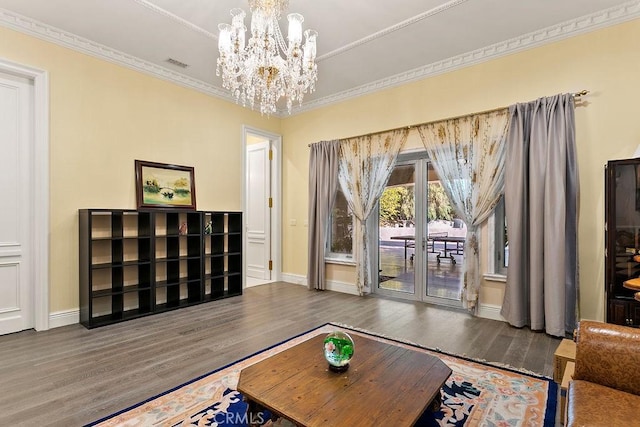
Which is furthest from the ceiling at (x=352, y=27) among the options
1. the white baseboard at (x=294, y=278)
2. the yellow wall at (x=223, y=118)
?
the white baseboard at (x=294, y=278)

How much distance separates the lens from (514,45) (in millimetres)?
3975

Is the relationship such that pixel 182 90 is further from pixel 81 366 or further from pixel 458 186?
pixel 458 186

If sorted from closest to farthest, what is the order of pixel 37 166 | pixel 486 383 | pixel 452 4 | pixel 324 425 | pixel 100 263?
1. pixel 324 425
2. pixel 486 383
3. pixel 452 4
4. pixel 37 166
5. pixel 100 263

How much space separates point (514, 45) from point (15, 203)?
6.14 m

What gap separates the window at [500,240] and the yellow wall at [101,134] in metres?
4.25

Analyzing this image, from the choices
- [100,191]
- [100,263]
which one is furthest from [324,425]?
[100,191]

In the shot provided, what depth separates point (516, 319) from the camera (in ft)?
12.3

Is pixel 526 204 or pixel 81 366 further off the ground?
pixel 526 204

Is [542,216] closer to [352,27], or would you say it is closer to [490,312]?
[490,312]

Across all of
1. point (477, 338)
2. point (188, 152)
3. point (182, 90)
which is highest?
point (182, 90)

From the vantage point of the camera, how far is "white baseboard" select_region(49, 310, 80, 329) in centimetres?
381

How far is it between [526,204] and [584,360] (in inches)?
96.4

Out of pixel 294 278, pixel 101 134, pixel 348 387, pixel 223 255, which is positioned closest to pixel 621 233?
pixel 348 387

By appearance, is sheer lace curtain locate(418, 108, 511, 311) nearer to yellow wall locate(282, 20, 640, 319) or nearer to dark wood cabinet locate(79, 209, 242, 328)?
yellow wall locate(282, 20, 640, 319)
